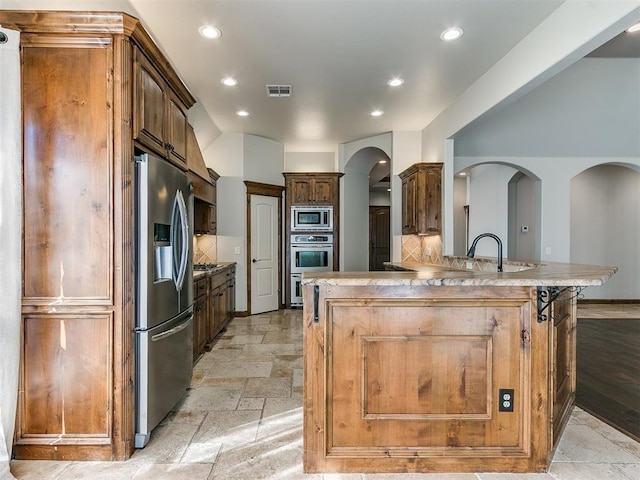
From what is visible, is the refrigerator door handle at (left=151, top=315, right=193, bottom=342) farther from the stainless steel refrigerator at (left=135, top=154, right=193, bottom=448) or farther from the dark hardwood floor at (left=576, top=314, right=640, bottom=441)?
the dark hardwood floor at (left=576, top=314, right=640, bottom=441)

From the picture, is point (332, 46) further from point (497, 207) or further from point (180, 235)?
point (497, 207)

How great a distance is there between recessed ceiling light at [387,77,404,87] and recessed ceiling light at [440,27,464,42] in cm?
78

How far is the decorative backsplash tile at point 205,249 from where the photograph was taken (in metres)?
5.39

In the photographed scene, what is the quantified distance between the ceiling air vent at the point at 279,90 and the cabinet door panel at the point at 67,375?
300 centimetres

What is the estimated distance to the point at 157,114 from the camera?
2.33m

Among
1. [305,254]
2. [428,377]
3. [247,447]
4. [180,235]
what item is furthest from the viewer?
[305,254]

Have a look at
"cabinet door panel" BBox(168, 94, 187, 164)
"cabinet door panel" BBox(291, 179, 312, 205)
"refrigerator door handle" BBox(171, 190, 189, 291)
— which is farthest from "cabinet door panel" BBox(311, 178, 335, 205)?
"refrigerator door handle" BBox(171, 190, 189, 291)

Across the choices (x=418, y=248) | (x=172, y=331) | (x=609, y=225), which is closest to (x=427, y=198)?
(x=418, y=248)

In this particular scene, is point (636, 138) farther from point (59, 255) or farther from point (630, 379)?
point (59, 255)

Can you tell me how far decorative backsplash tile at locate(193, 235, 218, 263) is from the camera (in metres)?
5.39

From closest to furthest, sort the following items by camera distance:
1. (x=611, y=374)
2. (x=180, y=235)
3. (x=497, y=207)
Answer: (x=180, y=235) < (x=611, y=374) < (x=497, y=207)

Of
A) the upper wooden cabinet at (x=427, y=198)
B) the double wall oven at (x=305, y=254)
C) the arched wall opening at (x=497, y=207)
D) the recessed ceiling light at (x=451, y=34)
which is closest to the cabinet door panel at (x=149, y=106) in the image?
the recessed ceiling light at (x=451, y=34)

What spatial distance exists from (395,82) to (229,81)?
183 centimetres

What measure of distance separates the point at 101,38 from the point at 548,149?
19.8ft
